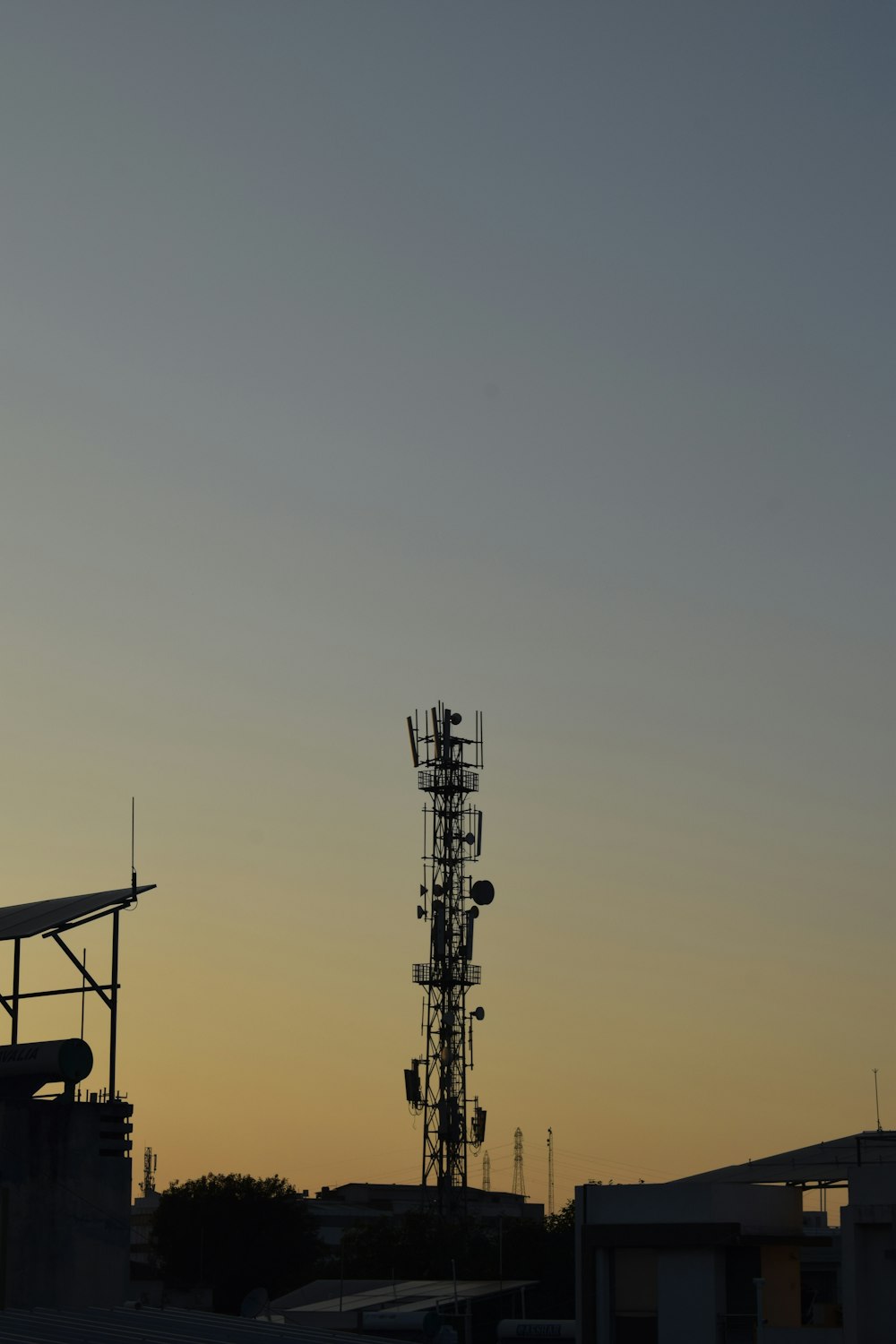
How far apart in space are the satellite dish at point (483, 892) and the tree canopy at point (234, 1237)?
28371mm

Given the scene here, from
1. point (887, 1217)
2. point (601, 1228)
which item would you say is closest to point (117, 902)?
point (601, 1228)

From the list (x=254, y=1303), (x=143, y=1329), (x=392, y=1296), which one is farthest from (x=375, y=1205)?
(x=143, y=1329)

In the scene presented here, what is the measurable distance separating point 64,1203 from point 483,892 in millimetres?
57241

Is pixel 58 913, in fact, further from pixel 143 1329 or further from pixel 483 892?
pixel 483 892

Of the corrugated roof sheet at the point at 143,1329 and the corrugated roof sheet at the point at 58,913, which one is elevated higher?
the corrugated roof sheet at the point at 58,913

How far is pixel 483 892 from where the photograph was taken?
346 feet

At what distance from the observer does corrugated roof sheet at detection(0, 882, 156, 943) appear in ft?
172

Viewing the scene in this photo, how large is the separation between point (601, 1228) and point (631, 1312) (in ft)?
9.30

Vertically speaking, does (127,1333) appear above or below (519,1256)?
above

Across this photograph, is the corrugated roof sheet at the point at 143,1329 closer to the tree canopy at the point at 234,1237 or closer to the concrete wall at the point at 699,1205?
the concrete wall at the point at 699,1205

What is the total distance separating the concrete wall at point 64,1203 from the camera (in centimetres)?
4909

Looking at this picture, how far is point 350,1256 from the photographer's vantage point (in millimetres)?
106750

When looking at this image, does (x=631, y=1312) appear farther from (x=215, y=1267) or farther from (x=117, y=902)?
(x=215, y=1267)

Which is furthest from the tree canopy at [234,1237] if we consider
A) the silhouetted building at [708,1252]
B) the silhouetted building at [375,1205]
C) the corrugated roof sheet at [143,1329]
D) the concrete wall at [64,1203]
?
the corrugated roof sheet at [143,1329]
